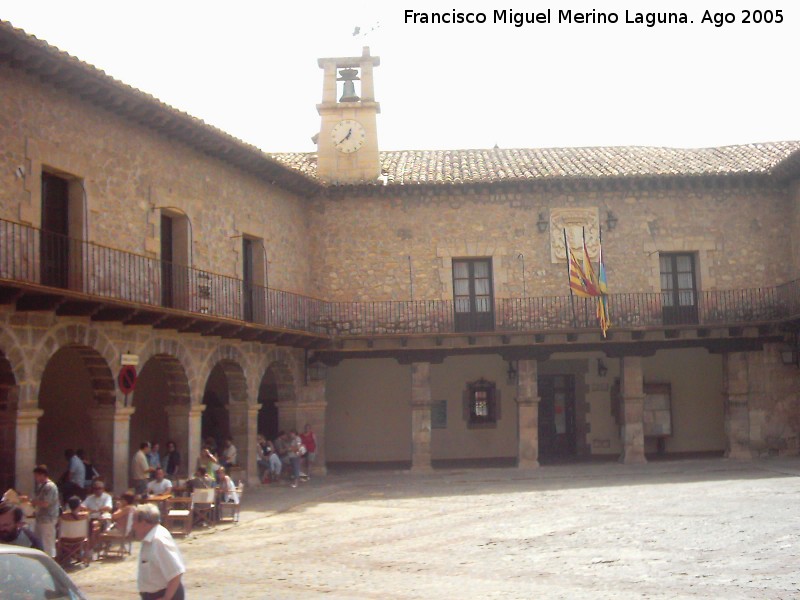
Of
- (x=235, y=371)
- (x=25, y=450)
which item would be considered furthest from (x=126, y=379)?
(x=235, y=371)

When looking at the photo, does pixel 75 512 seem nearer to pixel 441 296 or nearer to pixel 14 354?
pixel 14 354

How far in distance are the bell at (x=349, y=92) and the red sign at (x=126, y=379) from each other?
11.1 metres

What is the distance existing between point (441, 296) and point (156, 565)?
16.5m

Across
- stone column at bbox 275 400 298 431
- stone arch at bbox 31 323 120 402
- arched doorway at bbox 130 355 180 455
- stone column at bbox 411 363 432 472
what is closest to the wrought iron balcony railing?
stone column at bbox 411 363 432 472

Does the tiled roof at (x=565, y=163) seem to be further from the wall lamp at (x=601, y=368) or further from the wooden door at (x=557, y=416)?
the wooden door at (x=557, y=416)

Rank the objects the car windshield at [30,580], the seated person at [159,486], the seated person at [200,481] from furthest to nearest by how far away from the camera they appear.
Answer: the seated person at [200,481]
the seated person at [159,486]
the car windshield at [30,580]

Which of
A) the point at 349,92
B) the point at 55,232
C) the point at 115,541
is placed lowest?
the point at 115,541

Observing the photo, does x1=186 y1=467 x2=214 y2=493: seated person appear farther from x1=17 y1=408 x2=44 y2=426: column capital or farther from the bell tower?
the bell tower

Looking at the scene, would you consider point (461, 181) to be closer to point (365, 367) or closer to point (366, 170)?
point (366, 170)

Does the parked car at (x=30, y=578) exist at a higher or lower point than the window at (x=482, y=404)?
lower

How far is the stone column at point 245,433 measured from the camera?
61.1 ft

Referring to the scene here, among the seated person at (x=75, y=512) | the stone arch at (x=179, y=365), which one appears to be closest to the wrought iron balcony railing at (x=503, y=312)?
the stone arch at (x=179, y=365)

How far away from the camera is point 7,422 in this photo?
470 inches

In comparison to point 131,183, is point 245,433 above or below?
below
